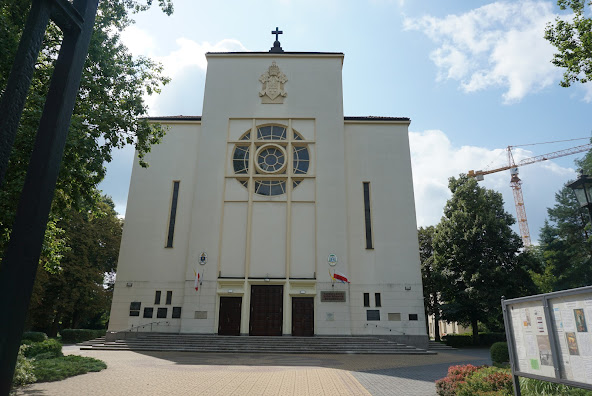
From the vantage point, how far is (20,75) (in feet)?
11.4

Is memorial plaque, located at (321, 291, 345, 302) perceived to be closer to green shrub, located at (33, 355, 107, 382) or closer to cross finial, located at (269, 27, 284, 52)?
green shrub, located at (33, 355, 107, 382)

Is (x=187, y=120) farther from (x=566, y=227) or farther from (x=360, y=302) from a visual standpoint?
(x=566, y=227)

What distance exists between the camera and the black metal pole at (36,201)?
2.84 meters

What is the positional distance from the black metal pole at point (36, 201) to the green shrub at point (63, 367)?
29.4 ft

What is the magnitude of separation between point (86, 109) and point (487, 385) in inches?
569

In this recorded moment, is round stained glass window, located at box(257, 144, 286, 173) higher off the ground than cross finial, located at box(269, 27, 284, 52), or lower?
lower

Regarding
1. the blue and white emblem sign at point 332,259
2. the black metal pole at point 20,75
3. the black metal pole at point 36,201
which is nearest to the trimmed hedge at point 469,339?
the blue and white emblem sign at point 332,259

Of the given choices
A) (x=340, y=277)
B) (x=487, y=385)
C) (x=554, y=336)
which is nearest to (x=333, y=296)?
(x=340, y=277)

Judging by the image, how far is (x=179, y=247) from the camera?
1084 inches

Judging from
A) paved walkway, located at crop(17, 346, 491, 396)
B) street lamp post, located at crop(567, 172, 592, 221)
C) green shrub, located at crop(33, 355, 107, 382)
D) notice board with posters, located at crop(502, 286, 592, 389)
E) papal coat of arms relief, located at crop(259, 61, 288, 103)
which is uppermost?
papal coat of arms relief, located at crop(259, 61, 288, 103)

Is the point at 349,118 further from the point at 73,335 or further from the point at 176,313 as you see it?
the point at 73,335

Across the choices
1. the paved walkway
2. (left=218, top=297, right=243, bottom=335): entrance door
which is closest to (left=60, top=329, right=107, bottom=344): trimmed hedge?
(left=218, top=297, right=243, bottom=335): entrance door

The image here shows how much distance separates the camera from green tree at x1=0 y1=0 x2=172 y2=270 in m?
10.7

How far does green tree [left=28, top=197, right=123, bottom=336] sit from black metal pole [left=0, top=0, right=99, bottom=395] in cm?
3086
